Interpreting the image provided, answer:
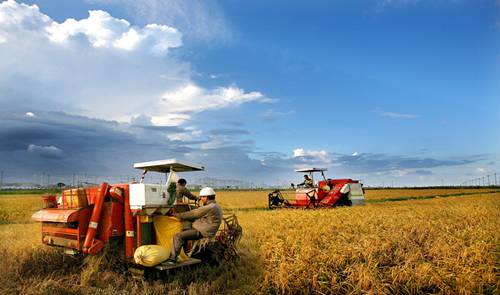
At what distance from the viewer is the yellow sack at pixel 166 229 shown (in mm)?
7508

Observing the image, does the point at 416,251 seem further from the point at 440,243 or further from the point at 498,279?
the point at 498,279

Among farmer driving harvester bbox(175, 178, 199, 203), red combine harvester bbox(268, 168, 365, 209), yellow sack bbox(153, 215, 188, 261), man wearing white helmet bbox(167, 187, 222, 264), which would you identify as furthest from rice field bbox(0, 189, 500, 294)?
red combine harvester bbox(268, 168, 365, 209)

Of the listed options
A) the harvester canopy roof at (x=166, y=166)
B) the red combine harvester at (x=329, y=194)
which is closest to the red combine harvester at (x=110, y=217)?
the harvester canopy roof at (x=166, y=166)

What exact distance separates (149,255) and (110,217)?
1.14m

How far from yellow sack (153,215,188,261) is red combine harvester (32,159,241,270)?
4.3 inches

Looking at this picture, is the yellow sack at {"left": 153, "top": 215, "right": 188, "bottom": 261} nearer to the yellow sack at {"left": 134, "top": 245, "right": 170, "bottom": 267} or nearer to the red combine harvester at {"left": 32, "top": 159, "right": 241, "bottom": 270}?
the red combine harvester at {"left": 32, "top": 159, "right": 241, "bottom": 270}

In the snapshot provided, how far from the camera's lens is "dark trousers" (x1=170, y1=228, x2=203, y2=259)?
23.6ft

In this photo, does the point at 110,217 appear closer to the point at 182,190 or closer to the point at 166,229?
the point at 166,229

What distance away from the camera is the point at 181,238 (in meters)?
7.28

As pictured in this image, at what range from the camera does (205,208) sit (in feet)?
24.5

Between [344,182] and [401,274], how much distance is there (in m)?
14.3

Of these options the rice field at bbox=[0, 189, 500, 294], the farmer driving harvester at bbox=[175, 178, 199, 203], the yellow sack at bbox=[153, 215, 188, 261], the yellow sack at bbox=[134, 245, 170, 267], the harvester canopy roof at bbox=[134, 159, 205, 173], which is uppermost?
the harvester canopy roof at bbox=[134, 159, 205, 173]

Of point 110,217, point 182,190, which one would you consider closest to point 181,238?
point 182,190

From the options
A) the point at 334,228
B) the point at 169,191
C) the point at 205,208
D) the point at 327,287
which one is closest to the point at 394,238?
the point at 334,228
